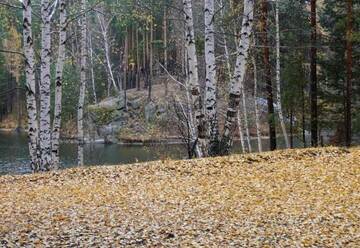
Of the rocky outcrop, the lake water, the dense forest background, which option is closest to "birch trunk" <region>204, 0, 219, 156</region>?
the dense forest background

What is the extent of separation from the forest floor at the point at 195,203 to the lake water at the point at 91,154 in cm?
1415

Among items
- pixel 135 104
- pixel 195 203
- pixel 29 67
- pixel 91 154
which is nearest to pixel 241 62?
pixel 195 203

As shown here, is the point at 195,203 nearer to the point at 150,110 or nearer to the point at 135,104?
the point at 150,110

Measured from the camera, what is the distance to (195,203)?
9.06 meters

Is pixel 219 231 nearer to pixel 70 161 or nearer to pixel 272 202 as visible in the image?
pixel 272 202

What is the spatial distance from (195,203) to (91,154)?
26.1 meters

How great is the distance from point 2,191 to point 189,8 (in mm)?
6595

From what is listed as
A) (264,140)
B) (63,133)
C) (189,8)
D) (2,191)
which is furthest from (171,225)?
(63,133)

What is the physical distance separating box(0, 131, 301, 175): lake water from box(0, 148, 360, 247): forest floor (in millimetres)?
Answer: 14152

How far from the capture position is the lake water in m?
28.8

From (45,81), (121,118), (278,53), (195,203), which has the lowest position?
(195,203)

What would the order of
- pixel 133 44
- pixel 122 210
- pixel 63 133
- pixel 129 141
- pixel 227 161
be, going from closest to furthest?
pixel 122 210, pixel 227 161, pixel 129 141, pixel 63 133, pixel 133 44

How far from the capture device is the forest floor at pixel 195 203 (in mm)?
7043

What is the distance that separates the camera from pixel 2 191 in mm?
10711
